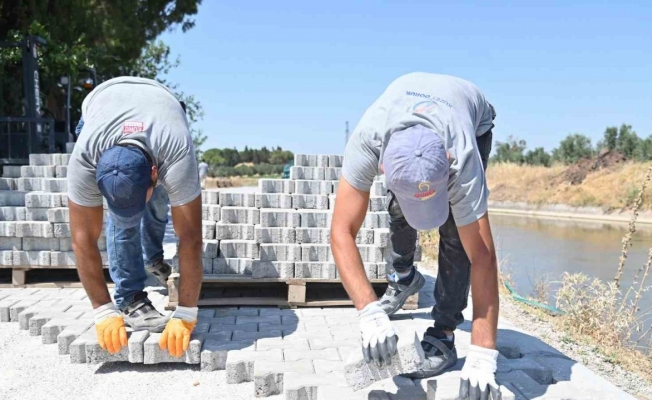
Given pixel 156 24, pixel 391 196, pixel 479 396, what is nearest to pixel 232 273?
pixel 391 196

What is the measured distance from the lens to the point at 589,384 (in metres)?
2.99

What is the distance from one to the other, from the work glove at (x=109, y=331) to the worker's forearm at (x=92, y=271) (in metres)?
0.07

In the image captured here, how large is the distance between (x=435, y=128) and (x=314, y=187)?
8.28 feet

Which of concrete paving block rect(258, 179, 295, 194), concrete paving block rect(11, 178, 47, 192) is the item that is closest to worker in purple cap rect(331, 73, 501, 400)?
concrete paving block rect(258, 179, 295, 194)

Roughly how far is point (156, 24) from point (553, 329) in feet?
42.1

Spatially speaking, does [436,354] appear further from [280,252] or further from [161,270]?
[161,270]

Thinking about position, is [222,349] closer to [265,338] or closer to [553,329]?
[265,338]

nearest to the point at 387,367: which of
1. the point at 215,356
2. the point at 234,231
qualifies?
the point at 215,356

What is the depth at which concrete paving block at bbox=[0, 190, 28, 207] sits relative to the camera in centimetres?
520

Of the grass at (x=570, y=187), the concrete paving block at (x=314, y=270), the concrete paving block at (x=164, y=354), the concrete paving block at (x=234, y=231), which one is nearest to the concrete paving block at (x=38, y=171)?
the concrete paving block at (x=234, y=231)

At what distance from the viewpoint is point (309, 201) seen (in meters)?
4.71

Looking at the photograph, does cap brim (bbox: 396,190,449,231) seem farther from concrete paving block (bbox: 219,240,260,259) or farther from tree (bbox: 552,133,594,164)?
tree (bbox: 552,133,594,164)

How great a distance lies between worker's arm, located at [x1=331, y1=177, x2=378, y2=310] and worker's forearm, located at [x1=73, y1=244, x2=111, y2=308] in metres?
1.43

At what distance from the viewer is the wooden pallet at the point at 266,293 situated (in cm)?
424
